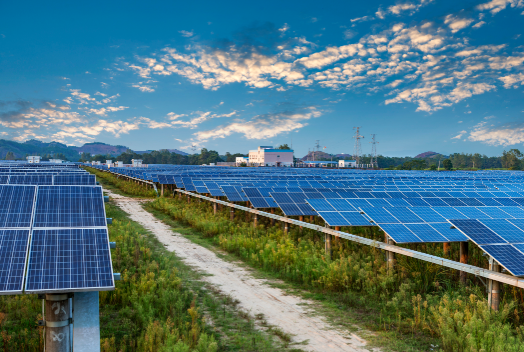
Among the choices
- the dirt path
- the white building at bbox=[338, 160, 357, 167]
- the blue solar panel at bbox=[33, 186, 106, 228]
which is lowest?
the dirt path

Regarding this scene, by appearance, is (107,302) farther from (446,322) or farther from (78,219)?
(446,322)

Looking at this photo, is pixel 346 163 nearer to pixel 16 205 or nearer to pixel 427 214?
pixel 427 214

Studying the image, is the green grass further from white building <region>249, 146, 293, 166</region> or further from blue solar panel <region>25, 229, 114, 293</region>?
white building <region>249, 146, 293, 166</region>

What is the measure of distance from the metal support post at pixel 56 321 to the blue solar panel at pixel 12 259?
0.44 meters

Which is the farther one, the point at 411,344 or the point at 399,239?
the point at 399,239

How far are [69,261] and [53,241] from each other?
0.59 meters

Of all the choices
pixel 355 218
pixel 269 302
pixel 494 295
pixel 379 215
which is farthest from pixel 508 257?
pixel 355 218

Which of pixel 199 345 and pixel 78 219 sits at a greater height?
pixel 78 219

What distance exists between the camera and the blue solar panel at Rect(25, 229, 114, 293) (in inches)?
178

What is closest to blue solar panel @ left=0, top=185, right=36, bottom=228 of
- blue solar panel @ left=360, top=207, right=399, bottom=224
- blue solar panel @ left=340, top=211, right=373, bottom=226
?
blue solar panel @ left=360, top=207, right=399, bottom=224

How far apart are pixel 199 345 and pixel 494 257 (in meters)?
6.29

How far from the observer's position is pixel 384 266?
35.2ft

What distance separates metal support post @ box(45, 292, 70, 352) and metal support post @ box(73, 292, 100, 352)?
145 millimetres

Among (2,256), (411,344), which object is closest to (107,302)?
(2,256)
